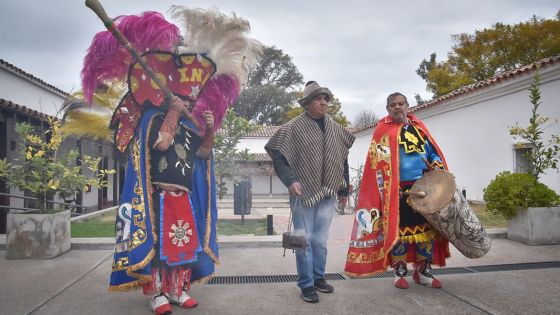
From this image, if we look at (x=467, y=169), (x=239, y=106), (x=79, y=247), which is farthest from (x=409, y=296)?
(x=239, y=106)

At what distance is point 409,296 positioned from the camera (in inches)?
132

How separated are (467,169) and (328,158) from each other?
10.0m

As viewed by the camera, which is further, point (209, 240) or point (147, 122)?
point (209, 240)

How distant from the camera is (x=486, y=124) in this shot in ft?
35.9

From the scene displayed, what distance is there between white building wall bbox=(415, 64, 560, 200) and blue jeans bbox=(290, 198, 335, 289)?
7.39 meters

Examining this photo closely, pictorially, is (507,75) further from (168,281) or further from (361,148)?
(361,148)

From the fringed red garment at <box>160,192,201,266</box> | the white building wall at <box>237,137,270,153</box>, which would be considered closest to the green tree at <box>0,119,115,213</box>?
the fringed red garment at <box>160,192,201,266</box>

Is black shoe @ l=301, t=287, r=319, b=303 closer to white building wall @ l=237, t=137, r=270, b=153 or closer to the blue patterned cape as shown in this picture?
the blue patterned cape

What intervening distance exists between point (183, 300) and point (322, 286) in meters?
1.22

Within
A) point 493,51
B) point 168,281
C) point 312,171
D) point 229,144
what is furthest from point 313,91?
point 493,51

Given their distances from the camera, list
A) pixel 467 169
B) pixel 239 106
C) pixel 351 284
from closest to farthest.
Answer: pixel 351 284, pixel 467 169, pixel 239 106

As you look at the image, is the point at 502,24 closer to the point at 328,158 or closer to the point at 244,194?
the point at 244,194

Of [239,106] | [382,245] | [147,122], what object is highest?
[239,106]

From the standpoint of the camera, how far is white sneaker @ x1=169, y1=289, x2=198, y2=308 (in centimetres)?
309
